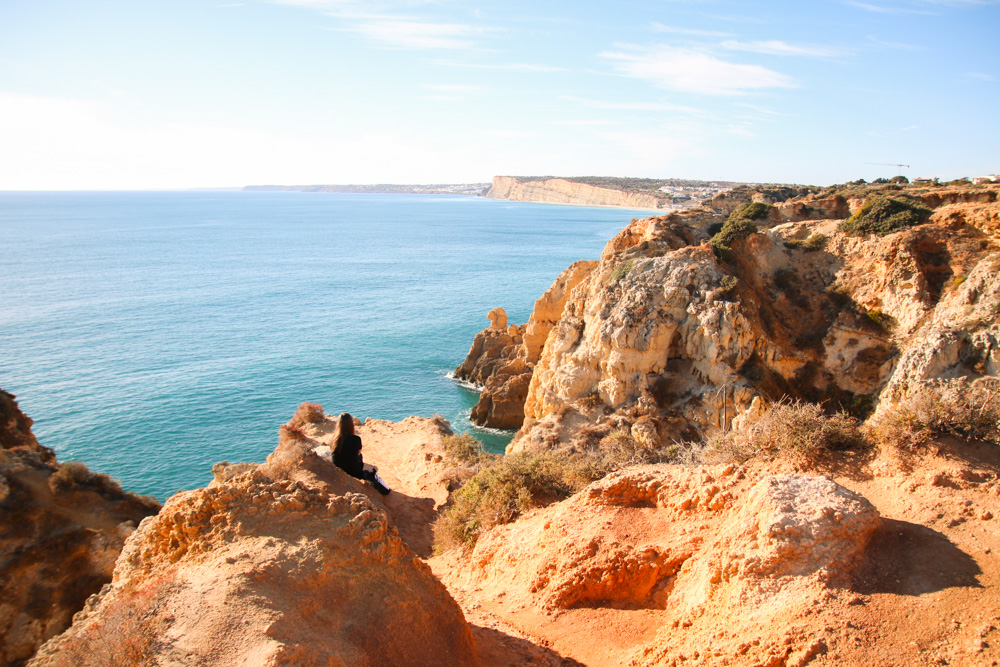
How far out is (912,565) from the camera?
6.24 metres

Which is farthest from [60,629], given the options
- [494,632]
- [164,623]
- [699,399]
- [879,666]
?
[699,399]

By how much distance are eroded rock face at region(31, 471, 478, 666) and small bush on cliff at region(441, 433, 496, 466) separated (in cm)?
1147

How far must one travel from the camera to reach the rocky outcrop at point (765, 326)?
56.6ft

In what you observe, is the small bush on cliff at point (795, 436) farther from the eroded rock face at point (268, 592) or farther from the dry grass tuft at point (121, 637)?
the dry grass tuft at point (121, 637)

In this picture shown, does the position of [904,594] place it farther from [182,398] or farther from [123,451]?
[182,398]

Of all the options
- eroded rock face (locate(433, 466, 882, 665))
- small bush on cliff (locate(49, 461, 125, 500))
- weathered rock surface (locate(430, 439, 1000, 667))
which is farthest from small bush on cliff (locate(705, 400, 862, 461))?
small bush on cliff (locate(49, 461, 125, 500))

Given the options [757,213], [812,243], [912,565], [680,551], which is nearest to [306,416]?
[680,551]

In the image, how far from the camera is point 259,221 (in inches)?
5842

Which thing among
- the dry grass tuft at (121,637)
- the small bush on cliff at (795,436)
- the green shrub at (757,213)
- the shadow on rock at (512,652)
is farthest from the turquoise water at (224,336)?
the small bush on cliff at (795,436)

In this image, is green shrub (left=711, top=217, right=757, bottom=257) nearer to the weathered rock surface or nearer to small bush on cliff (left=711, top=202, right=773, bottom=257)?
small bush on cliff (left=711, top=202, right=773, bottom=257)

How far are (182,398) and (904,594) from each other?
1333 inches

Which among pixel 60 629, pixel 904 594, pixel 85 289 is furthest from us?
pixel 85 289

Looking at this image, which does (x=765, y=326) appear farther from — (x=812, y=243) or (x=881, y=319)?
(x=812, y=243)

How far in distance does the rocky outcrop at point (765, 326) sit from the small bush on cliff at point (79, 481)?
12.6 meters
